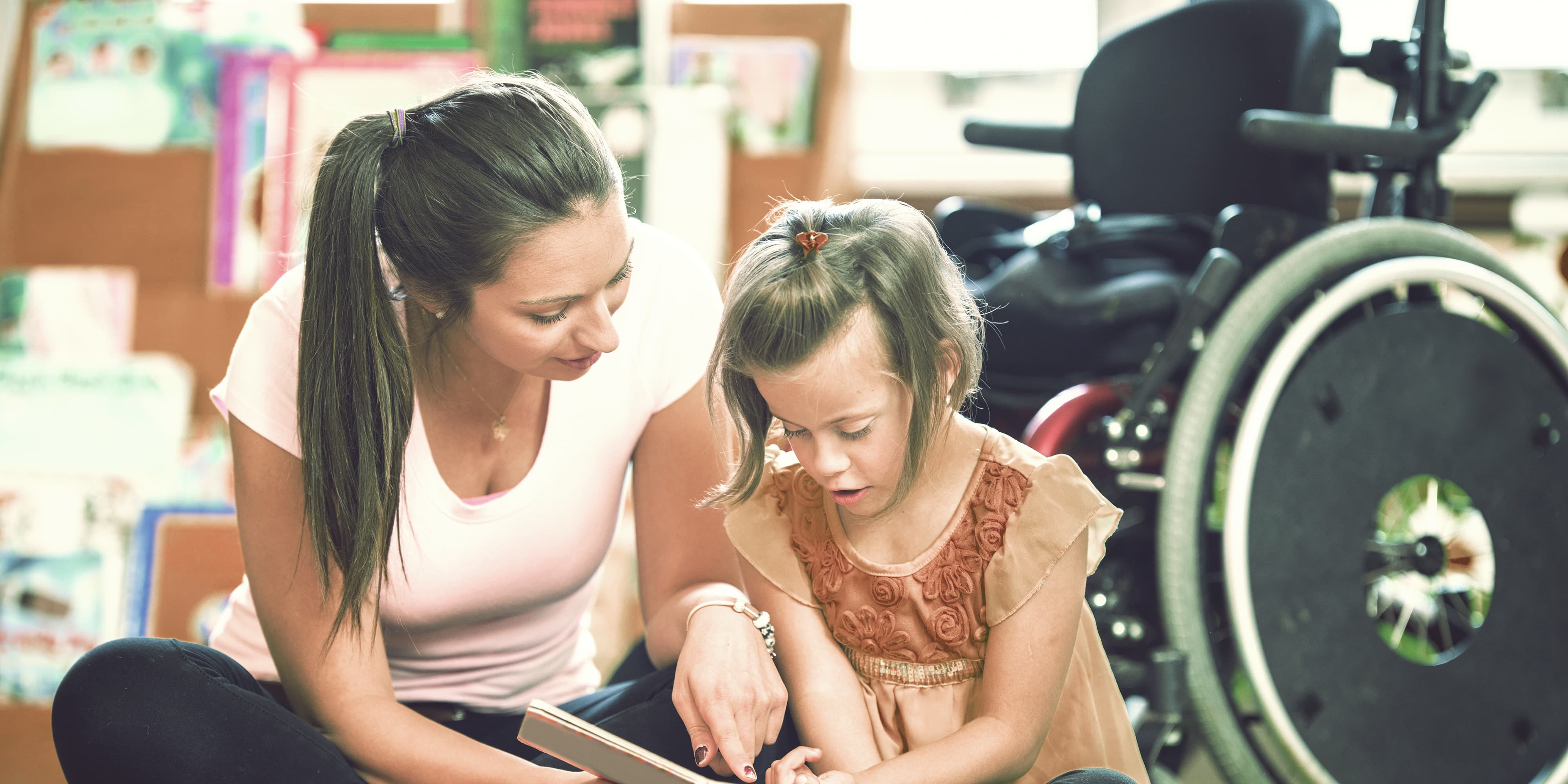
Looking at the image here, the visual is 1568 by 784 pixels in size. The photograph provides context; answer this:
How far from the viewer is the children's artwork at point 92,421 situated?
1995mm

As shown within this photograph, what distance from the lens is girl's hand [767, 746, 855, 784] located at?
77 centimetres

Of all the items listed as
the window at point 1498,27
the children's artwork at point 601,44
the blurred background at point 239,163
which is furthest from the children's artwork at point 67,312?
the window at point 1498,27

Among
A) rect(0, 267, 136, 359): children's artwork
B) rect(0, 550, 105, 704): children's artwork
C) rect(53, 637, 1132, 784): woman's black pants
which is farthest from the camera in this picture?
rect(0, 267, 136, 359): children's artwork

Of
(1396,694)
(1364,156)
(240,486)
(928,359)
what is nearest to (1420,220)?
(1364,156)

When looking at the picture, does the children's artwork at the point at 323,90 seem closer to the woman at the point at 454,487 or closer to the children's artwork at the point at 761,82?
the children's artwork at the point at 761,82

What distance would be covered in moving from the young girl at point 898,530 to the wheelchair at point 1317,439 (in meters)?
0.23

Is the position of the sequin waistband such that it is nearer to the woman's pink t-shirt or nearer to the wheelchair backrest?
the woman's pink t-shirt

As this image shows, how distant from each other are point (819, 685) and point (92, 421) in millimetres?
1687

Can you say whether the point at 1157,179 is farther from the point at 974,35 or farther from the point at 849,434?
the point at 974,35

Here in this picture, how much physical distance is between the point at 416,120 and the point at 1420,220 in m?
1.03

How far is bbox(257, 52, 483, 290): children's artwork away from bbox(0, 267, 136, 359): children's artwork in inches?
9.8

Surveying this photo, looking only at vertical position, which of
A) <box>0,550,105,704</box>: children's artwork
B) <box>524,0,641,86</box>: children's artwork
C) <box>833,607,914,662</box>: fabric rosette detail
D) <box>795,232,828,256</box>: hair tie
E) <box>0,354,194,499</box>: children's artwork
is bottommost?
<box>0,550,105,704</box>: children's artwork

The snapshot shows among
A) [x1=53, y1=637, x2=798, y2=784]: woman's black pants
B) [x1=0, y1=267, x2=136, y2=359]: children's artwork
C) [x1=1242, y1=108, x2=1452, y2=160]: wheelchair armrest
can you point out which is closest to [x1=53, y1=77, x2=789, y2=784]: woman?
[x1=53, y1=637, x2=798, y2=784]: woman's black pants

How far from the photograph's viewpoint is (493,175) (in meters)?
0.79
